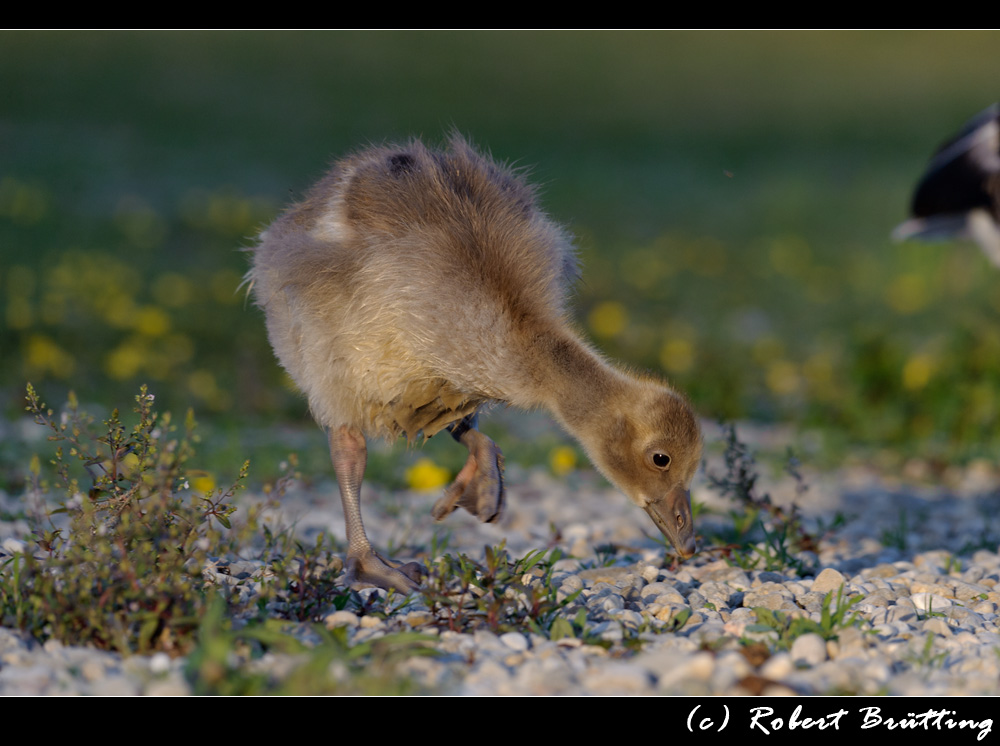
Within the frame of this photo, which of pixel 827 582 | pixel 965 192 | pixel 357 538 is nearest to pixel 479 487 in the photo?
pixel 357 538

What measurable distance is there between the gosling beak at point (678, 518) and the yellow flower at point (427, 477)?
2.20m

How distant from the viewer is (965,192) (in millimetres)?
8477

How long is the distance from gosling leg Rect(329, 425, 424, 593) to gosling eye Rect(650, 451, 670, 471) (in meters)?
1.04

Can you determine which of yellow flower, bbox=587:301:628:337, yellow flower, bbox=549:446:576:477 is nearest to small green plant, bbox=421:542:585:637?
yellow flower, bbox=549:446:576:477

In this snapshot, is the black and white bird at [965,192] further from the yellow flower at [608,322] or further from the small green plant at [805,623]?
the small green plant at [805,623]

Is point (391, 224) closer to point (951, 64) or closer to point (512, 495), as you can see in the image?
point (512, 495)

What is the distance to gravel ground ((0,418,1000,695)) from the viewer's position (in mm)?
3426

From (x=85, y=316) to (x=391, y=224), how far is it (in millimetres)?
5630

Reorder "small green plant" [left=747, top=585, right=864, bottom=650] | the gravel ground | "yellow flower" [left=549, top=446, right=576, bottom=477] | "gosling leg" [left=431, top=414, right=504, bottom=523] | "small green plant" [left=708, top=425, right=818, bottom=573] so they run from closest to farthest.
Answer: the gravel ground
"small green plant" [left=747, top=585, right=864, bottom=650]
"small green plant" [left=708, top=425, right=818, bottom=573]
"gosling leg" [left=431, top=414, right=504, bottom=523]
"yellow flower" [left=549, top=446, right=576, bottom=477]

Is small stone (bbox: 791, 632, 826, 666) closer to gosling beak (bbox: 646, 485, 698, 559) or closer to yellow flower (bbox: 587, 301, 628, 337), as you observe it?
gosling beak (bbox: 646, 485, 698, 559)

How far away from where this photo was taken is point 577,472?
740 centimetres

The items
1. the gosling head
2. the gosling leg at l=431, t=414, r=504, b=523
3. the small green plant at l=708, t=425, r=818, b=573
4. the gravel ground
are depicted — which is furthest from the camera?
the gosling leg at l=431, t=414, r=504, b=523

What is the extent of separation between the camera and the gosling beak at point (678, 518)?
4.65m

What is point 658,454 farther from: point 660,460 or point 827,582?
point 827,582
